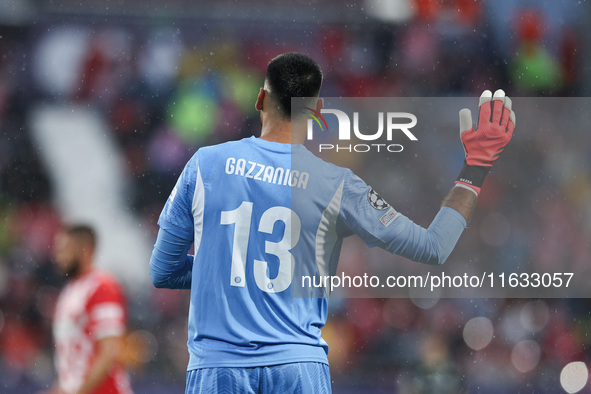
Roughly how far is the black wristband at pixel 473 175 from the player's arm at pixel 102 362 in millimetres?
1890

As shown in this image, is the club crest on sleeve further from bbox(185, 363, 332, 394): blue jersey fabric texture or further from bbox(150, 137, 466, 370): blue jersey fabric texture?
bbox(185, 363, 332, 394): blue jersey fabric texture

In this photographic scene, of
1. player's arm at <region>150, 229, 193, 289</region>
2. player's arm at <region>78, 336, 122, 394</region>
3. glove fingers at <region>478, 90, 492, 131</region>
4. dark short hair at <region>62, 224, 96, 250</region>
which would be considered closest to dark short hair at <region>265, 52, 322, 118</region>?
player's arm at <region>150, 229, 193, 289</region>

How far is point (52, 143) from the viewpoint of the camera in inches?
311

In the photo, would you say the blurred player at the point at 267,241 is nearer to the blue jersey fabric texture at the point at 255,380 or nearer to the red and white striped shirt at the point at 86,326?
the blue jersey fabric texture at the point at 255,380

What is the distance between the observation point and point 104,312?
10.6 feet

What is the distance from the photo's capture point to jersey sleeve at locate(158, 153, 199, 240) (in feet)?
5.33

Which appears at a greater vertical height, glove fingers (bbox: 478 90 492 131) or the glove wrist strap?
glove fingers (bbox: 478 90 492 131)

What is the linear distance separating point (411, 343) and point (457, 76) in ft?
9.00

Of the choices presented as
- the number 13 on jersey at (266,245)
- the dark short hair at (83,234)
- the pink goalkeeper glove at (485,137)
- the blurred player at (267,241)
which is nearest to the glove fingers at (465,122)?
the pink goalkeeper glove at (485,137)

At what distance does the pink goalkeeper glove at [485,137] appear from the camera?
6.38 ft

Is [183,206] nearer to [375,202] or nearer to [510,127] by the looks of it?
[375,202]

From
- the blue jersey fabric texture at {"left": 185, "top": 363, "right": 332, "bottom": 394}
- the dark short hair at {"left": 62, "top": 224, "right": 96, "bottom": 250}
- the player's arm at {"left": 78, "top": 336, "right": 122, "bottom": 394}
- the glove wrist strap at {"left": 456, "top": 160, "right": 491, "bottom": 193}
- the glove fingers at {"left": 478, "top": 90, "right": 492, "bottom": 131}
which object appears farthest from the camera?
the dark short hair at {"left": 62, "top": 224, "right": 96, "bottom": 250}

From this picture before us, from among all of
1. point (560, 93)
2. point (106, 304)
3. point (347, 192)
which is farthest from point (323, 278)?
point (560, 93)

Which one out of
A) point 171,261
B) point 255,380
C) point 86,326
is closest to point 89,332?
point 86,326
